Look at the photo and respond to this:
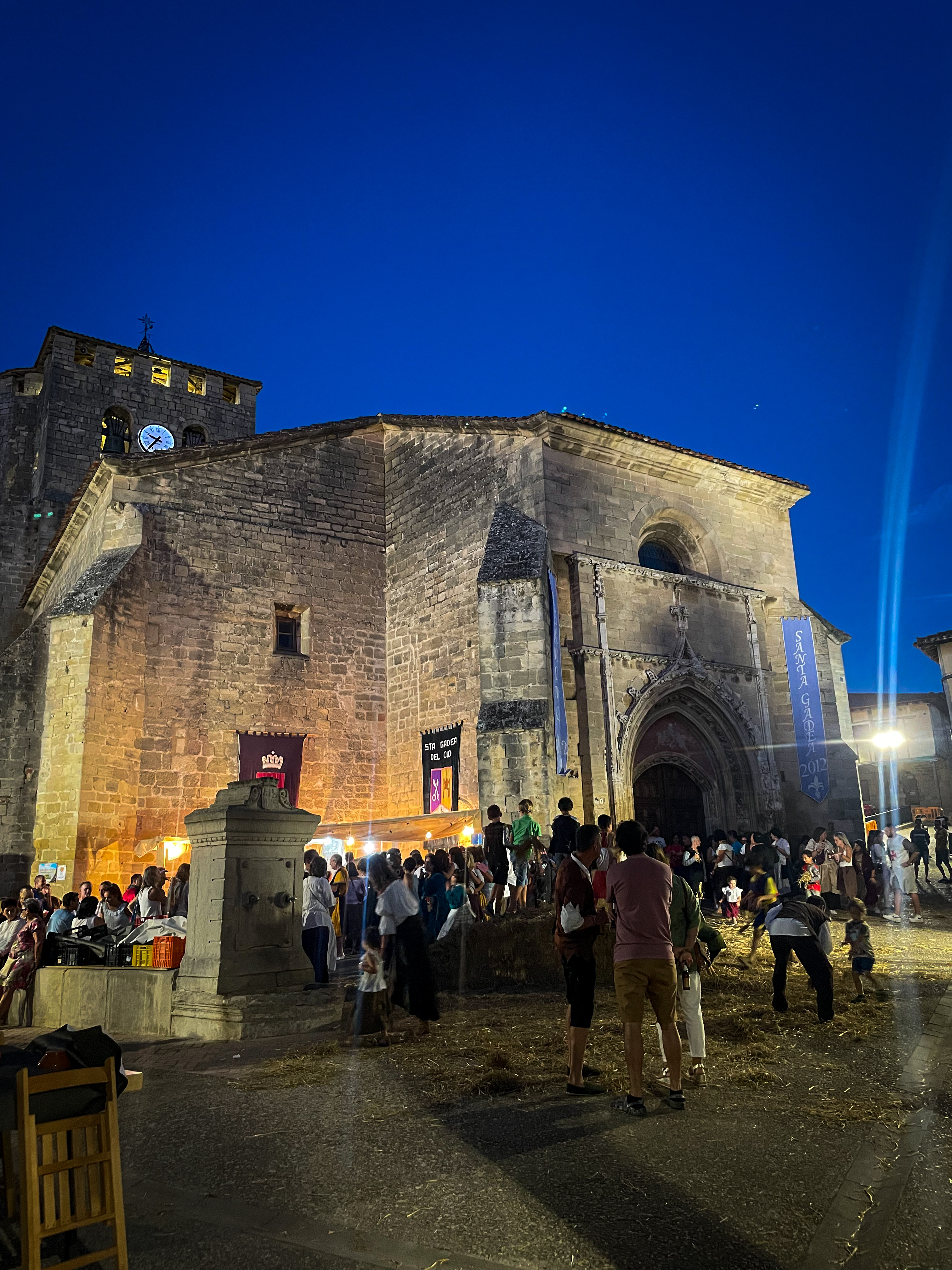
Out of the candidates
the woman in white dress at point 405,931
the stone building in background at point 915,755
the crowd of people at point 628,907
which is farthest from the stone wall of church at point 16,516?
the stone building in background at point 915,755

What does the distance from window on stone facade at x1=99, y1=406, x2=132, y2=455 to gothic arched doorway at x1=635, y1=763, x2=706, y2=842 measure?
2019 cm

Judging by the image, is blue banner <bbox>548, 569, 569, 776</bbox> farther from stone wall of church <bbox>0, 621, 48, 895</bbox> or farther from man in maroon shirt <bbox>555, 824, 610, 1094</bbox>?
stone wall of church <bbox>0, 621, 48, 895</bbox>

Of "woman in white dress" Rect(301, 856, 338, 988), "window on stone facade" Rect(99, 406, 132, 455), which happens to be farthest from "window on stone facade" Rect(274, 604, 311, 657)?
"window on stone facade" Rect(99, 406, 132, 455)

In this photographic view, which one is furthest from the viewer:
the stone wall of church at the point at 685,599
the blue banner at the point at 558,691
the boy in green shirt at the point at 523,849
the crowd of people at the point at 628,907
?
the stone wall of church at the point at 685,599

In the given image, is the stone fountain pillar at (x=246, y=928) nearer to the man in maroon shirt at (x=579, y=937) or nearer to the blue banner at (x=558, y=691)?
the man in maroon shirt at (x=579, y=937)

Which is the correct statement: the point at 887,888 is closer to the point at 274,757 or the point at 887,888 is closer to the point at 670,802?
the point at 670,802

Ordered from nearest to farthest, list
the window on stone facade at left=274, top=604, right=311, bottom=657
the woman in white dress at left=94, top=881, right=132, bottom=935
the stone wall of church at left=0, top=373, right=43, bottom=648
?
the woman in white dress at left=94, top=881, right=132, bottom=935 < the window on stone facade at left=274, top=604, right=311, bottom=657 < the stone wall of church at left=0, top=373, right=43, bottom=648

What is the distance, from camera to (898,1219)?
3324 mm

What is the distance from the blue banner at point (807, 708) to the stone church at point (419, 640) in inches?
2.8

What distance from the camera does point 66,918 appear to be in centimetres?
1035

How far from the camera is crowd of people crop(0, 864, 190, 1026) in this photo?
8734 millimetres

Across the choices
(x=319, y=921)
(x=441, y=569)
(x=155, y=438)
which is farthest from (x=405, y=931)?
(x=155, y=438)

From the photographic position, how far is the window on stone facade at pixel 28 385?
1130 inches

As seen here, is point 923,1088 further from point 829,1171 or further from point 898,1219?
point 898,1219
